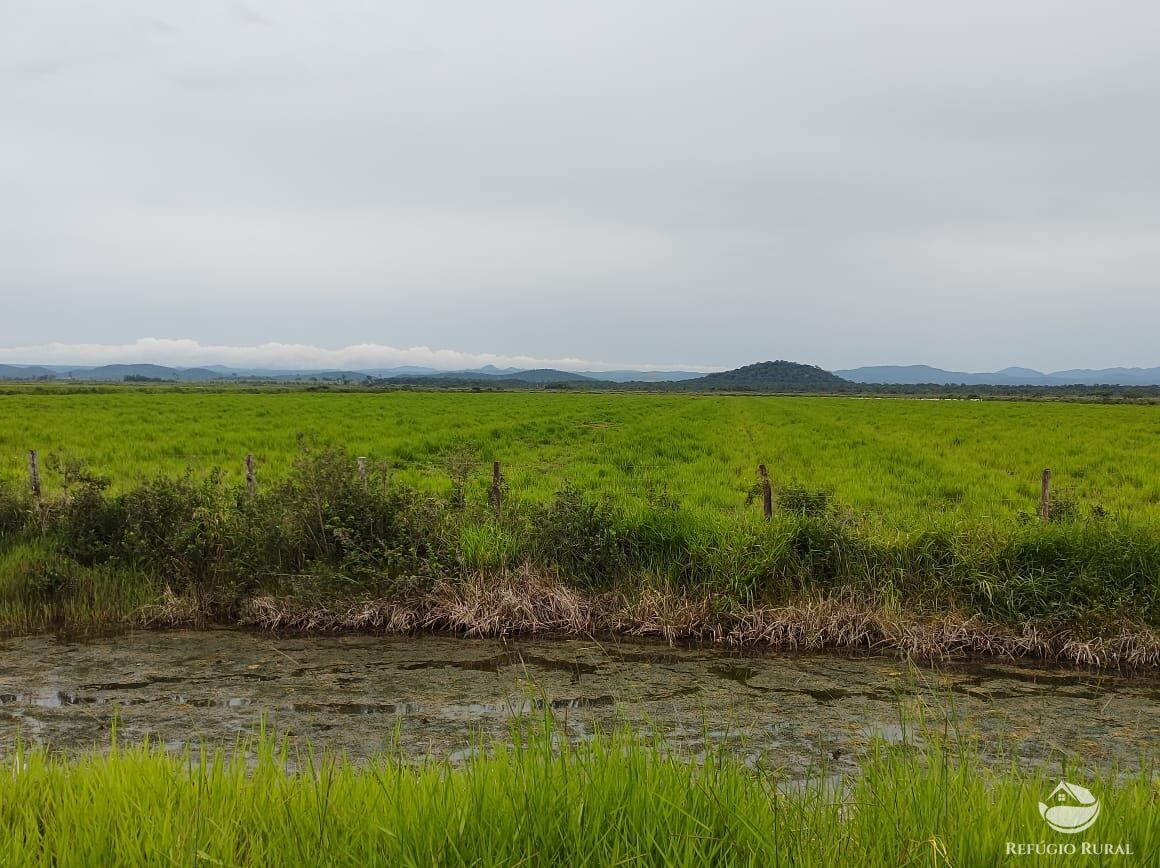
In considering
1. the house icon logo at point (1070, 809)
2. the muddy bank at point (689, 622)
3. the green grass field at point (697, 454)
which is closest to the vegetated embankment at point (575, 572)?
the muddy bank at point (689, 622)

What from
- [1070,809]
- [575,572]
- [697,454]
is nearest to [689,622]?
[575,572]

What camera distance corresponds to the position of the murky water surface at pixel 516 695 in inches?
215

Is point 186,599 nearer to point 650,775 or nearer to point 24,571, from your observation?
point 24,571

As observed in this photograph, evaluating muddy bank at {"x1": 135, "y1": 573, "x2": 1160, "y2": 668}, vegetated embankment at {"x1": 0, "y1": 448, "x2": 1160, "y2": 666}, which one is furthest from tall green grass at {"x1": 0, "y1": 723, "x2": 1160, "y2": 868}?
vegetated embankment at {"x1": 0, "y1": 448, "x2": 1160, "y2": 666}

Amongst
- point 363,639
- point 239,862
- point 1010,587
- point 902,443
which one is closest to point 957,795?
point 239,862

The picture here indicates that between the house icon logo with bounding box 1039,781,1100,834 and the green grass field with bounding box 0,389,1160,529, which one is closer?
the house icon logo with bounding box 1039,781,1100,834

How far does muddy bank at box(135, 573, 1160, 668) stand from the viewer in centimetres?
756

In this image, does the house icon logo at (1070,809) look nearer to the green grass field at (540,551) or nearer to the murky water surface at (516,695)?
the murky water surface at (516,695)

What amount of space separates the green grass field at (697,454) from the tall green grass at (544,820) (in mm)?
7009

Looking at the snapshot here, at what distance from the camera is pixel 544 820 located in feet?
8.98

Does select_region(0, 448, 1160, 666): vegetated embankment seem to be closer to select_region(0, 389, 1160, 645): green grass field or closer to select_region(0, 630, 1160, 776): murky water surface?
select_region(0, 389, 1160, 645): green grass field

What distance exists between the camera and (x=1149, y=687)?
6.80 metres

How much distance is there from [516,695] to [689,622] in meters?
2.57

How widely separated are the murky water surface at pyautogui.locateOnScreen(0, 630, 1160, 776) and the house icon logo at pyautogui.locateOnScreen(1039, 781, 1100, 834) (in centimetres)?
179
